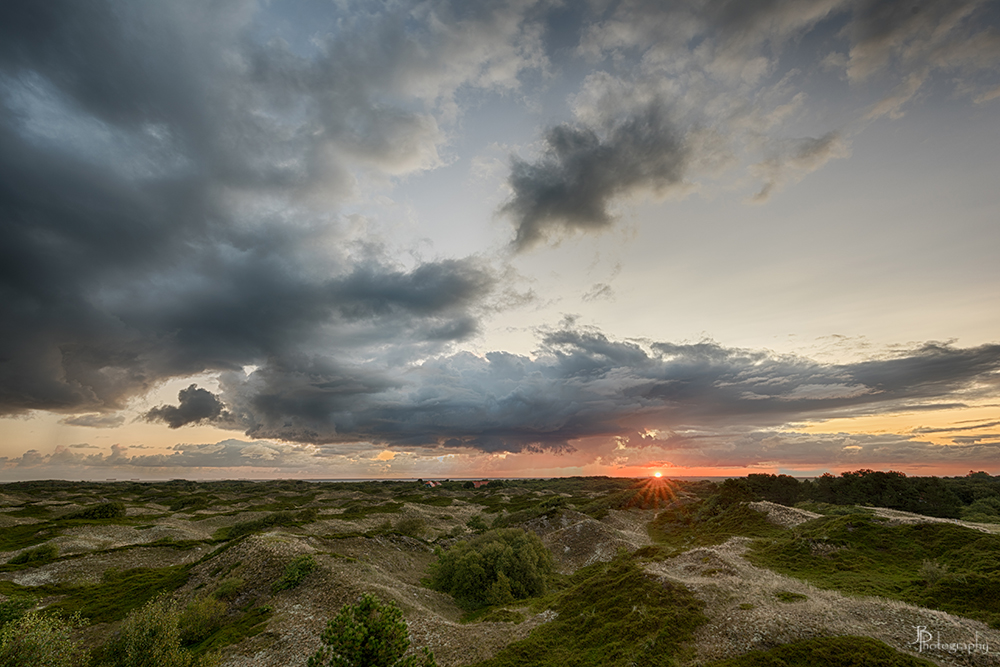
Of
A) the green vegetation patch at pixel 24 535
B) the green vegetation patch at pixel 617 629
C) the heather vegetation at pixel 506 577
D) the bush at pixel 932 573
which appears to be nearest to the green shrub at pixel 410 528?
the heather vegetation at pixel 506 577

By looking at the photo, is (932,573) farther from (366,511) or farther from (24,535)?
(24,535)

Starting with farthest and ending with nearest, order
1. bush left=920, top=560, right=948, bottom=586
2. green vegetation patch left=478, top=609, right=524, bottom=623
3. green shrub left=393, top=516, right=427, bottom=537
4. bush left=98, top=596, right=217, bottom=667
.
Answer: green shrub left=393, top=516, right=427, bottom=537 → green vegetation patch left=478, top=609, right=524, bottom=623 → bush left=920, top=560, right=948, bottom=586 → bush left=98, top=596, right=217, bottom=667

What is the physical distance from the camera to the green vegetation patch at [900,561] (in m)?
22.7

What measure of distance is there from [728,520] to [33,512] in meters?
146

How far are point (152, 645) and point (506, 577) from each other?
28.1m

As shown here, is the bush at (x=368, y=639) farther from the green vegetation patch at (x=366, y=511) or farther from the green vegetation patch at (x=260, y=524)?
the green vegetation patch at (x=366, y=511)

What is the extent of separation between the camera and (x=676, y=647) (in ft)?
67.7

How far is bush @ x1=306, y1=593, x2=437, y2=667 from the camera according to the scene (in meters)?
15.9

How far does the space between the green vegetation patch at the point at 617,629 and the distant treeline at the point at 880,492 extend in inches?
2386

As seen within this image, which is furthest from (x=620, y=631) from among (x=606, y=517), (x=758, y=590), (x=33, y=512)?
(x=33, y=512)

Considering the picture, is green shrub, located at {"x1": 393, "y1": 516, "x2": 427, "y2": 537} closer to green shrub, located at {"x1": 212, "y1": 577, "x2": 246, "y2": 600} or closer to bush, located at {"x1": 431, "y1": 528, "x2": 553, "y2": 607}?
bush, located at {"x1": 431, "y1": 528, "x2": 553, "y2": 607}

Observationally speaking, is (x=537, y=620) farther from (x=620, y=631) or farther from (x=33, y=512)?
(x=33, y=512)

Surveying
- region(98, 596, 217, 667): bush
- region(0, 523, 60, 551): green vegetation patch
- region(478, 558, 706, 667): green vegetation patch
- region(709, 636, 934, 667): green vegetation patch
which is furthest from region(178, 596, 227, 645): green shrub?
region(0, 523, 60, 551): green vegetation patch

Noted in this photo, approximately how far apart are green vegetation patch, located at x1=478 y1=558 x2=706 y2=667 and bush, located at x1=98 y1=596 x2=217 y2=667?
1739 centimetres
